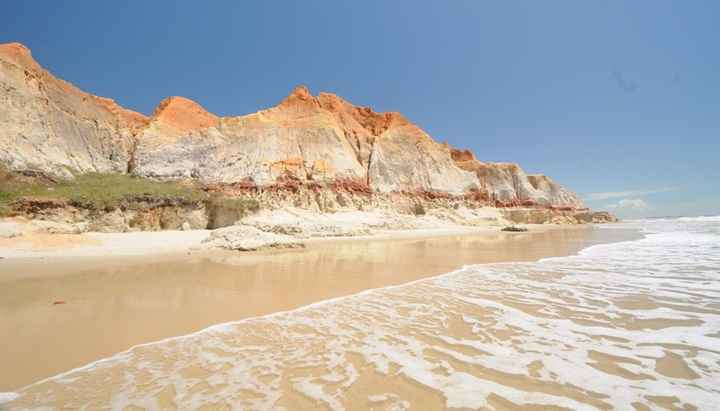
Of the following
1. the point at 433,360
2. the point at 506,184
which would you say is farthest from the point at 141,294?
the point at 506,184

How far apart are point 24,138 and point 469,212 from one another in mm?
40700

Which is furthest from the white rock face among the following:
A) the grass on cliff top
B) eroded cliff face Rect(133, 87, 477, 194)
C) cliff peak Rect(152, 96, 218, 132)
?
cliff peak Rect(152, 96, 218, 132)

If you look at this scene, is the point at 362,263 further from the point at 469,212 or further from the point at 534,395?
the point at 469,212

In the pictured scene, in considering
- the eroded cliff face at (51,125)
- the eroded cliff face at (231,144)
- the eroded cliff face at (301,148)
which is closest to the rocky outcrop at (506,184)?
the eroded cliff face at (231,144)

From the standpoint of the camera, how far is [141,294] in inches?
230

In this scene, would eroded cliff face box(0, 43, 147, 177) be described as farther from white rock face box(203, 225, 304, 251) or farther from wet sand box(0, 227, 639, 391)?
wet sand box(0, 227, 639, 391)

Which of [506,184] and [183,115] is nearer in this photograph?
[183,115]

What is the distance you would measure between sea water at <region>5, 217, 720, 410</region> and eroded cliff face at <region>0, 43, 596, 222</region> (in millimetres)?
22018

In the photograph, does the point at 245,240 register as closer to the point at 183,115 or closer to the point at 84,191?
the point at 84,191

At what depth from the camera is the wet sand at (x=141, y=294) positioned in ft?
11.6

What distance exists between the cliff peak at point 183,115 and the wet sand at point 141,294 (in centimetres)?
2448

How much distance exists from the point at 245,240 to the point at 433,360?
36.6ft

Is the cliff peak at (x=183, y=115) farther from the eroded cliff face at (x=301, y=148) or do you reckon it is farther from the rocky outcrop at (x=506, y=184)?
the rocky outcrop at (x=506, y=184)

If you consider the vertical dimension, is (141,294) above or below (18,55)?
below
